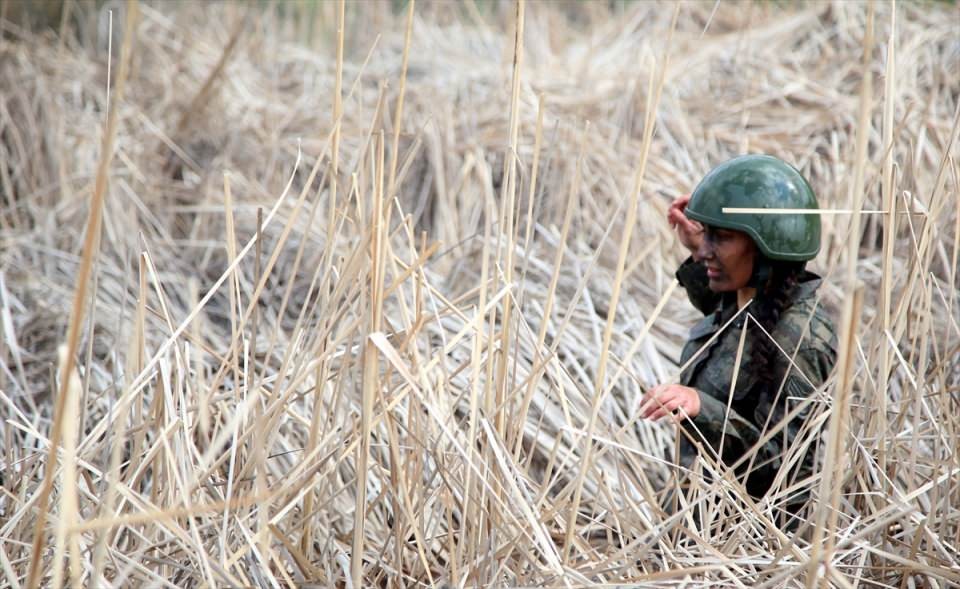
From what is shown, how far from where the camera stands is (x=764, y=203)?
2088mm

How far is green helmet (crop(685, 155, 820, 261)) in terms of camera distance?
2080 mm

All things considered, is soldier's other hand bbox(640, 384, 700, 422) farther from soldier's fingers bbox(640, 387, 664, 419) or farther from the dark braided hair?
the dark braided hair

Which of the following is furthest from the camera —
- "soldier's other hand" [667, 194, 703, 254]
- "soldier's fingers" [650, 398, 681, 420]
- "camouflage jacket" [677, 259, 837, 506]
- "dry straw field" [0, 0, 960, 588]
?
"soldier's other hand" [667, 194, 703, 254]

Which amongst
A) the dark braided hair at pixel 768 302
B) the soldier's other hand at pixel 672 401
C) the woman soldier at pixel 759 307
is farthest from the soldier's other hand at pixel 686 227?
the soldier's other hand at pixel 672 401

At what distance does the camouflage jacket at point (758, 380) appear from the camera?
2010mm

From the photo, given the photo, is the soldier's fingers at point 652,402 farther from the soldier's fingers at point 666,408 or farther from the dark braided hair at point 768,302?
the dark braided hair at point 768,302

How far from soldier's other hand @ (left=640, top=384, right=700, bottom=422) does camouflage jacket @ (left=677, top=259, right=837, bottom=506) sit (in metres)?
0.04

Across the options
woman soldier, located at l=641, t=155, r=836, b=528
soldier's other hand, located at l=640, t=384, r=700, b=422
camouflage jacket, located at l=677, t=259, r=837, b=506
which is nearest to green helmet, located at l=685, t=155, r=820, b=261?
woman soldier, located at l=641, t=155, r=836, b=528

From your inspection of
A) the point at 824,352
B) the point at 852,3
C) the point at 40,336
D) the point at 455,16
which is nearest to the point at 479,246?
the point at 40,336

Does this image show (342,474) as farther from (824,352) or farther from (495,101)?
(495,101)

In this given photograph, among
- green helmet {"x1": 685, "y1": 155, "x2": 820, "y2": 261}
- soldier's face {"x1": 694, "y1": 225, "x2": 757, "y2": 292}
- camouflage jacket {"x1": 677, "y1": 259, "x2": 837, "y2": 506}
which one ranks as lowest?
camouflage jacket {"x1": 677, "y1": 259, "x2": 837, "y2": 506}

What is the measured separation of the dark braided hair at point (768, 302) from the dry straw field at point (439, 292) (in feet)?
0.40

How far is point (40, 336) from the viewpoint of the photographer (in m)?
3.04

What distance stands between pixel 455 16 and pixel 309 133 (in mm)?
2233
